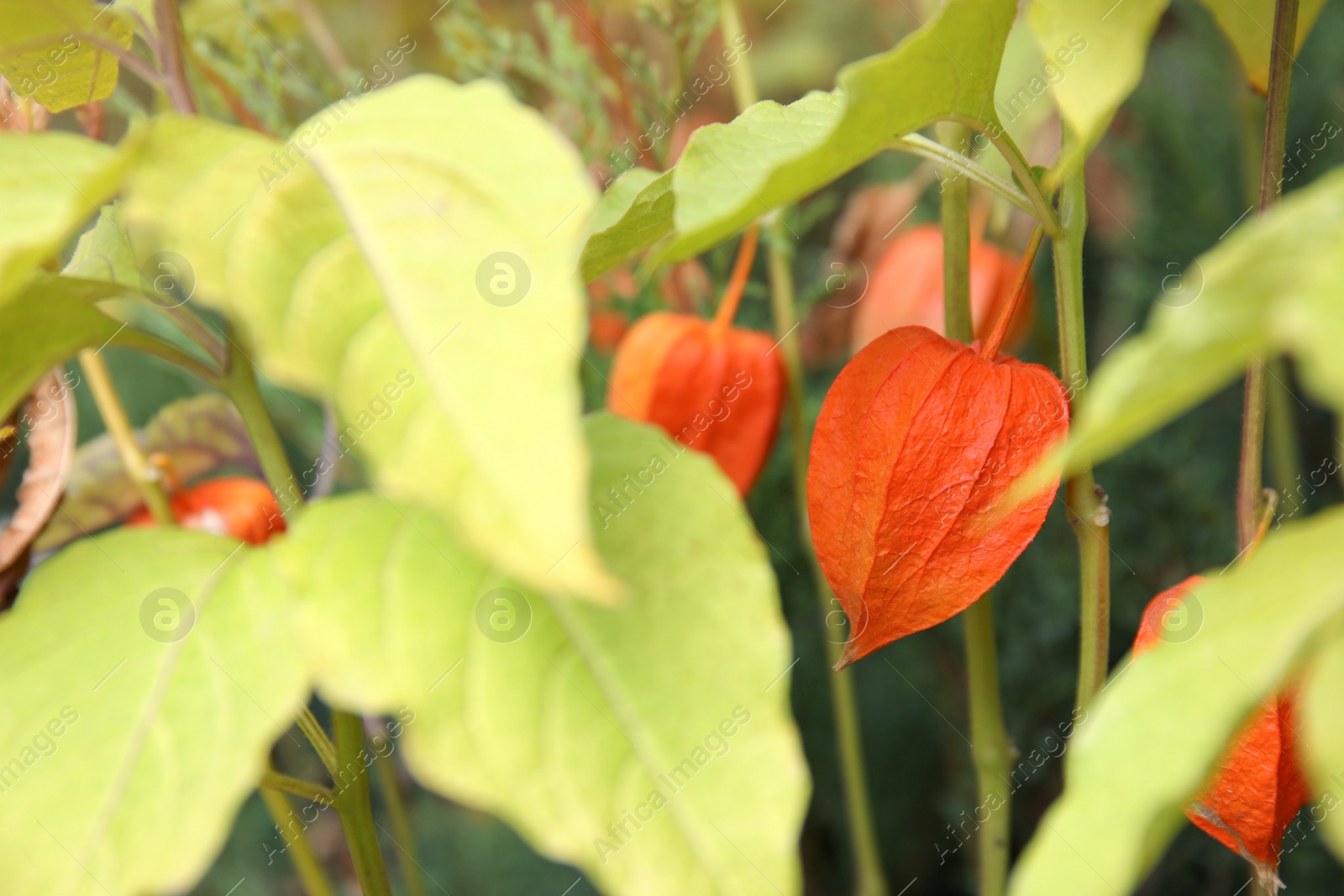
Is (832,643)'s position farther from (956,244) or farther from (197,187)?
(197,187)

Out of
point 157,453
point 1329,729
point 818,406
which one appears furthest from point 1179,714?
point 818,406

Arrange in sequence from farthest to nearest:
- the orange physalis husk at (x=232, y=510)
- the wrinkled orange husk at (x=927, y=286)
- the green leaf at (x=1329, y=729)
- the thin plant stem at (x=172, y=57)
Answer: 1. the wrinkled orange husk at (x=927, y=286)
2. the orange physalis husk at (x=232, y=510)
3. the thin plant stem at (x=172, y=57)
4. the green leaf at (x=1329, y=729)

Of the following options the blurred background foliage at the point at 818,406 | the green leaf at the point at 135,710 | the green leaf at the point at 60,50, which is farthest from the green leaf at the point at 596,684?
the blurred background foliage at the point at 818,406

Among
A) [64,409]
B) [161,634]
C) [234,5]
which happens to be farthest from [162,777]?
[234,5]

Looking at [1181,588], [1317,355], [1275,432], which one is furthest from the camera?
[1275,432]

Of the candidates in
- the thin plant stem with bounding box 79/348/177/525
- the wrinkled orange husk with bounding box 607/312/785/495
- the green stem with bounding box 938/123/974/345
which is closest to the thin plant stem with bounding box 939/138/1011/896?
the green stem with bounding box 938/123/974/345

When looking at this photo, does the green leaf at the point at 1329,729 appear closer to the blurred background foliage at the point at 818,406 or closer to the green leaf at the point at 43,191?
the green leaf at the point at 43,191

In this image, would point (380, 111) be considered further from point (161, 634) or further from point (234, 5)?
point (234, 5)
